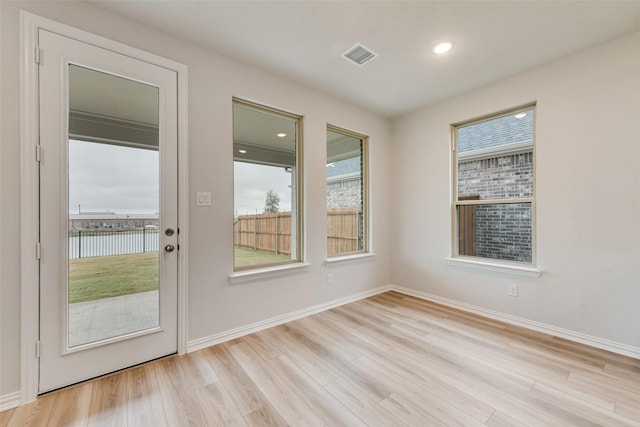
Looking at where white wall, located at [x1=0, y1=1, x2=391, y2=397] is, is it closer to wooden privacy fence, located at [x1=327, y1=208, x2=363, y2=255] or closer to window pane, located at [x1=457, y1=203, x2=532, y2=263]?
wooden privacy fence, located at [x1=327, y1=208, x2=363, y2=255]

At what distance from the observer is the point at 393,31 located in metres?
2.09

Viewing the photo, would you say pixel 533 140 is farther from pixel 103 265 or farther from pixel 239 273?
pixel 103 265

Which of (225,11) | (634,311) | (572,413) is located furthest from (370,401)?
(225,11)

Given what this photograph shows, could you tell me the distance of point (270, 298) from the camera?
8.84ft

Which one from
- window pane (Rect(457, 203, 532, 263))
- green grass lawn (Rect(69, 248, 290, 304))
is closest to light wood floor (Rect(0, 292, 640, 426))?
green grass lawn (Rect(69, 248, 290, 304))

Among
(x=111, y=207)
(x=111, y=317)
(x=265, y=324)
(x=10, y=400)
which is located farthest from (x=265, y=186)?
(x=10, y=400)

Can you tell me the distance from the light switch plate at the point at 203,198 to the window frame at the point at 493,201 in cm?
290

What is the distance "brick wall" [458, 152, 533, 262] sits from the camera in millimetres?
2736

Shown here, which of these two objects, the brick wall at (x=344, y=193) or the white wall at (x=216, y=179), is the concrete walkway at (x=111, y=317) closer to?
the white wall at (x=216, y=179)

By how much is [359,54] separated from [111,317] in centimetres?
300

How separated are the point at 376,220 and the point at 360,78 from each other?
192cm

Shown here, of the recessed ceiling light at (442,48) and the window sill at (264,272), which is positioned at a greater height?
the recessed ceiling light at (442,48)

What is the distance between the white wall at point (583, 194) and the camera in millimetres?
2135

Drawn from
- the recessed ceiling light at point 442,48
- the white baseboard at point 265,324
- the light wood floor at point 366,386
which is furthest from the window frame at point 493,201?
the white baseboard at point 265,324
